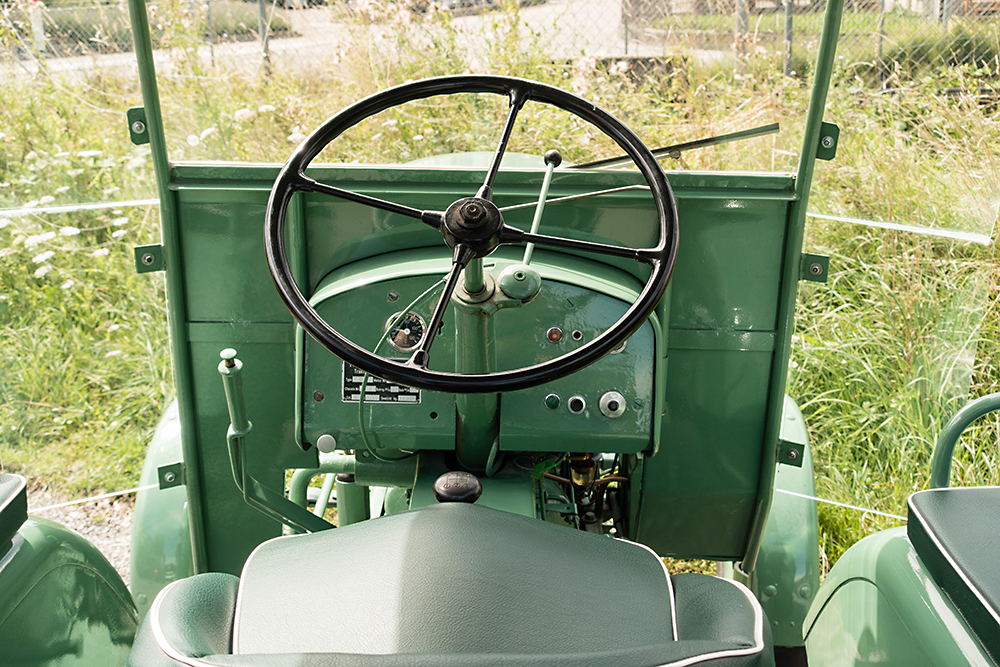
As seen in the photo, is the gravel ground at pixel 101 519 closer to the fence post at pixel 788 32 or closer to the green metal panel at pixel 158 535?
the green metal panel at pixel 158 535

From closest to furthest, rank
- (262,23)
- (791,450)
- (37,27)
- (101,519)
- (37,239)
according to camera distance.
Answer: (791,450) → (262,23) → (37,27) → (101,519) → (37,239)

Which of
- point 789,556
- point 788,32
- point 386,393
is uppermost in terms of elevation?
point 788,32

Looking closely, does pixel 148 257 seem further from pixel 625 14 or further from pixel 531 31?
pixel 625 14

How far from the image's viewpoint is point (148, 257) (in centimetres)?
212

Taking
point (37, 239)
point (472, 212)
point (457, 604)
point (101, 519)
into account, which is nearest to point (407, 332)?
point (472, 212)

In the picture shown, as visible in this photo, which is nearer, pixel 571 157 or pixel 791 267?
pixel 791 267

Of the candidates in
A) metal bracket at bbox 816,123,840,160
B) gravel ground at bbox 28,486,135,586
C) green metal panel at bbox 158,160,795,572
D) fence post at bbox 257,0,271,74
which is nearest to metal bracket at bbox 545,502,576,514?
green metal panel at bbox 158,160,795,572

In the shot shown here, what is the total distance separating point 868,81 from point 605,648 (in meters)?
2.53

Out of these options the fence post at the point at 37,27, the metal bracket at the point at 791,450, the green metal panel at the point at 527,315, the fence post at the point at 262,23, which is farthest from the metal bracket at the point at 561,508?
the fence post at the point at 37,27

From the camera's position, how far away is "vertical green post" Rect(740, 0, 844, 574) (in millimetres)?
1930

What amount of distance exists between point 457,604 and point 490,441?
786 mm

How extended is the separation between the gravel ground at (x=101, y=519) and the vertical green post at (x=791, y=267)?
226 cm

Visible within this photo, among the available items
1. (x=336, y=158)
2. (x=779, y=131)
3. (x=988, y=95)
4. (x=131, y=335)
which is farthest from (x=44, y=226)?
(x=988, y=95)

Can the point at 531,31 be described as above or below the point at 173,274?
above
